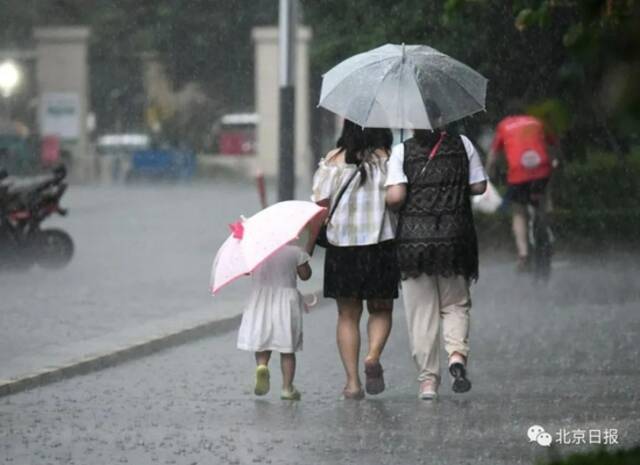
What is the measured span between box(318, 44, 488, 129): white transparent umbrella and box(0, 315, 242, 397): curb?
95.5 inches

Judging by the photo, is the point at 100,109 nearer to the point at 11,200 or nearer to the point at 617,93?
the point at 11,200

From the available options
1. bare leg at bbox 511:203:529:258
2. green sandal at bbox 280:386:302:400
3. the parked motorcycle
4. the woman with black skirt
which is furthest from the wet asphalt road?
the parked motorcycle

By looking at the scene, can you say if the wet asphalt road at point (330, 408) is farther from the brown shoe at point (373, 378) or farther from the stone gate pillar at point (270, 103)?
the stone gate pillar at point (270, 103)

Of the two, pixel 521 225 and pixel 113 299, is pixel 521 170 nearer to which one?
pixel 521 225

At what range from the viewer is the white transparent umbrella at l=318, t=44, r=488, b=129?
994 cm

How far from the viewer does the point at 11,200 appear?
66.5 feet

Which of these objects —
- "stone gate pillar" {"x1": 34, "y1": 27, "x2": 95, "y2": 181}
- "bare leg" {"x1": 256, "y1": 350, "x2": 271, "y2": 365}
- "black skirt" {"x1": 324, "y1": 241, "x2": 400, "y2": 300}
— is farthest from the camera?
"stone gate pillar" {"x1": 34, "y1": 27, "x2": 95, "y2": 181}

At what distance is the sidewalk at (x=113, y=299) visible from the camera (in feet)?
39.4

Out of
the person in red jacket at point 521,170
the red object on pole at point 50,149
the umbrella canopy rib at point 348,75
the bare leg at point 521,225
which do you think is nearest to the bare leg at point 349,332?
the umbrella canopy rib at point 348,75

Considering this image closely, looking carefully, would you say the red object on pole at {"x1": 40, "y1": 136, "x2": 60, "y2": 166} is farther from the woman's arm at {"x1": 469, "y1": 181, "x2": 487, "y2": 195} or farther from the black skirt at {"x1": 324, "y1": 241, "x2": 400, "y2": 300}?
the woman's arm at {"x1": 469, "y1": 181, "x2": 487, "y2": 195}

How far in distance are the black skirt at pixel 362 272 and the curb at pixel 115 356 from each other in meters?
1.98

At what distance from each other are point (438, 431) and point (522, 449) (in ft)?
2.39

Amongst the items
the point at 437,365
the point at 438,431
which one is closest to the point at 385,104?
the point at 437,365

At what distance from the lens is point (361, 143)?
9930 millimetres
